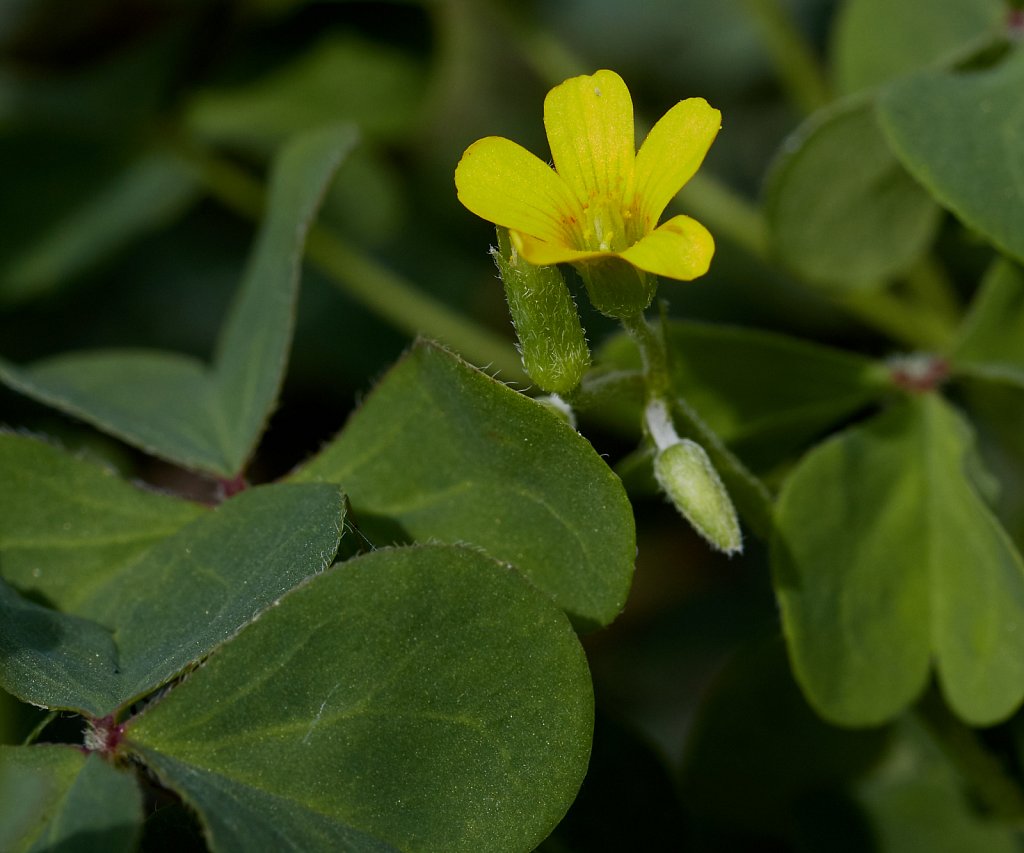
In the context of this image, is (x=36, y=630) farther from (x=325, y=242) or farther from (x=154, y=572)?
(x=325, y=242)

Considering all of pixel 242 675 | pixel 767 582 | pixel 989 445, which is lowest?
pixel 767 582

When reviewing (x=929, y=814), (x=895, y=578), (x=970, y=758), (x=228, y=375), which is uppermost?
(x=228, y=375)

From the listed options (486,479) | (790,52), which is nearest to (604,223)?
(486,479)

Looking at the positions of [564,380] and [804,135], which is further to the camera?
[804,135]

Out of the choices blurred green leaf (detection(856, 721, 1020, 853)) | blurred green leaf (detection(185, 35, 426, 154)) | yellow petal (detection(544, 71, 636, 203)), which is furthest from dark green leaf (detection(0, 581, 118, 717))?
blurred green leaf (detection(185, 35, 426, 154))

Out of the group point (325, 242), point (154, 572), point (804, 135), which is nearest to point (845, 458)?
point (804, 135)

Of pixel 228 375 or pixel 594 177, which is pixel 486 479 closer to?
pixel 594 177
